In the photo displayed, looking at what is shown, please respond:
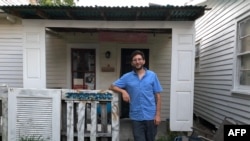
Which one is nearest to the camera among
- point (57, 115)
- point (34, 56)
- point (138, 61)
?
point (138, 61)

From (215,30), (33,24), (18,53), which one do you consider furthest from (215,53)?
(18,53)

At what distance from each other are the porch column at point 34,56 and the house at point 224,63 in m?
4.07

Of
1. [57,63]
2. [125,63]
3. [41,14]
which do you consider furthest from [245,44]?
[57,63]

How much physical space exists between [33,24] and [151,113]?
3487 mm

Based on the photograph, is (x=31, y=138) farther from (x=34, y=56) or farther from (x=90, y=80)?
(x=90, y=80)

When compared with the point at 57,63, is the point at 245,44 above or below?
above

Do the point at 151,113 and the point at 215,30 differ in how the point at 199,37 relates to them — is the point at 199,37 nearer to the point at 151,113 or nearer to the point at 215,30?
the point at 215,30

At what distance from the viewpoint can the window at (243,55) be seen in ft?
15.9

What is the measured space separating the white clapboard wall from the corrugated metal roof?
1.64 metres

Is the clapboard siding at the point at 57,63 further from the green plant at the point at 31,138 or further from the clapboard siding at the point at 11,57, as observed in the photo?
the green plant at the point at 31,138

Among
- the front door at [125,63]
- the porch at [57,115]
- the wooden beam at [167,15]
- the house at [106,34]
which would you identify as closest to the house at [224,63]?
the house at [106,34]

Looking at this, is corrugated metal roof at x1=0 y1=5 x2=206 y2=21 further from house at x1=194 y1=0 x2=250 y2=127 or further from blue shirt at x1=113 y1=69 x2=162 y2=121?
blue shirt at x1=113 y1=69 x2=162 y2=121

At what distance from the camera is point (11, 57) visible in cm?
695

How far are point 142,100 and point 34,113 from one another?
1.98 meters
